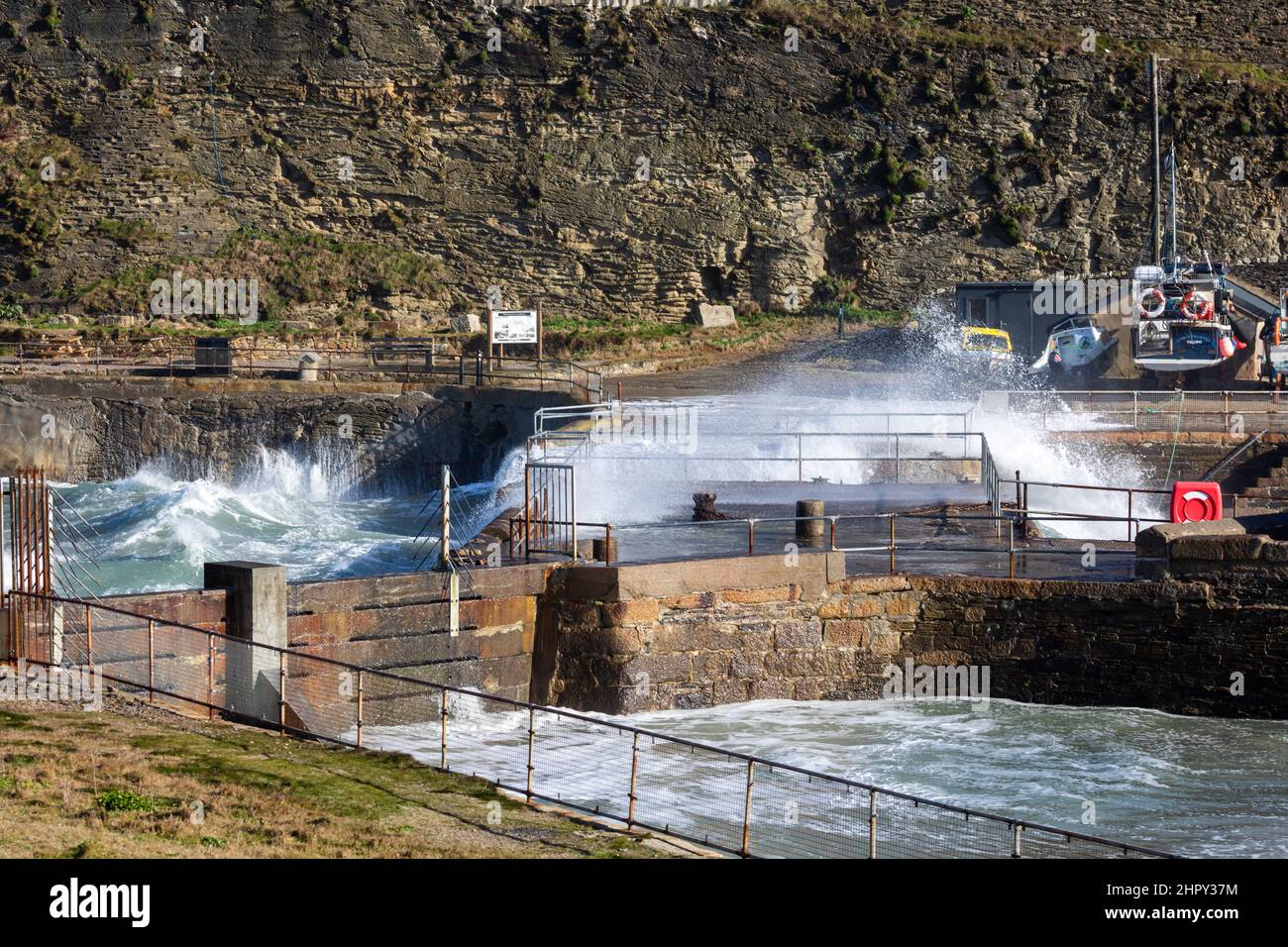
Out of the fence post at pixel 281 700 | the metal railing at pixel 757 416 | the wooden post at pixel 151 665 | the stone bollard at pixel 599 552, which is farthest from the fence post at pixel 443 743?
the metal railing at pixel 757 416

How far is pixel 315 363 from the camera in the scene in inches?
1734

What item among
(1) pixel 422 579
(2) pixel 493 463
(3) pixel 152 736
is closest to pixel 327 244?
(2) pixel 493 463

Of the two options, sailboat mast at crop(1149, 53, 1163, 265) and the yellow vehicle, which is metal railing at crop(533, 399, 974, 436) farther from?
sailboat mast at crop(1149, 53, 1163, 265)

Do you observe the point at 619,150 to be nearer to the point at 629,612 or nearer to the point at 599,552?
the point at 599,552

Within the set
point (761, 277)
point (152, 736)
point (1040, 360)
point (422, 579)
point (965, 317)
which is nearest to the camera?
point (152, 736)

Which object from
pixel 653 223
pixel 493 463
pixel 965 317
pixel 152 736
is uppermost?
pixel 653 223

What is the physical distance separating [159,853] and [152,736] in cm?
323

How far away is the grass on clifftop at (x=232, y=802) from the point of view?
12.8 metres

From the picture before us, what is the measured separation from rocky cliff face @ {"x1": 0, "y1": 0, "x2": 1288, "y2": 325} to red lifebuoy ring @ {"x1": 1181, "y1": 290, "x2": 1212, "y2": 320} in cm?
1063

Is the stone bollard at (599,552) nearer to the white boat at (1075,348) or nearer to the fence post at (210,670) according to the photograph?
the fence post at (210,670)

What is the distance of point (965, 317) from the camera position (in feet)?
155

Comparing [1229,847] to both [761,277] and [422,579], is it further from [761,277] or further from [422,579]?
[761,277]

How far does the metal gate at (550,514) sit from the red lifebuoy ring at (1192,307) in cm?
1895

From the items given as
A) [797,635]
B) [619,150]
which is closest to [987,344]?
[619,150]
